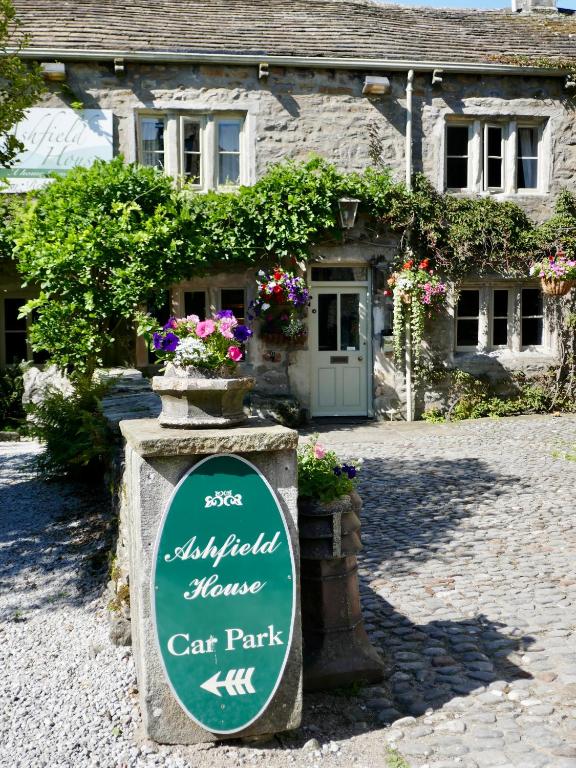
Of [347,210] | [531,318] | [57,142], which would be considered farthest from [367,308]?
[57,142]

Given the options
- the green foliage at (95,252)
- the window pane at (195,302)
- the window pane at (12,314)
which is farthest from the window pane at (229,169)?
the window pane at (12,314)

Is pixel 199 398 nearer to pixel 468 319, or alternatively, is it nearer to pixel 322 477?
pixel 322 477

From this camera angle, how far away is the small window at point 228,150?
12773mm

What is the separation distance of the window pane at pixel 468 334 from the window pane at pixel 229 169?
4.50 m

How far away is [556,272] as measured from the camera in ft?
41.9

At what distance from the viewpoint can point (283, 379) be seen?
1270 centimetres

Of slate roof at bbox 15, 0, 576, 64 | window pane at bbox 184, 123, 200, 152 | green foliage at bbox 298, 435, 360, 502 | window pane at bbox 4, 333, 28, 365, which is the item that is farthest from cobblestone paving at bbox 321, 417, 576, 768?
slate roof at bbox 15, 0, 576, 64

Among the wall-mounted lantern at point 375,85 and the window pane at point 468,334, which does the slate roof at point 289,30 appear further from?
the window pane at point 468,334

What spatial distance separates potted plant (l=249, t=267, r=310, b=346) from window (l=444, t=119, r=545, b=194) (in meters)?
3.36

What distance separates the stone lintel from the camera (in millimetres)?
3135

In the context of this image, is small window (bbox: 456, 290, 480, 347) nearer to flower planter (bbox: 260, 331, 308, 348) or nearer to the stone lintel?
flower planter (bbox: 260, 331, 308, 348)

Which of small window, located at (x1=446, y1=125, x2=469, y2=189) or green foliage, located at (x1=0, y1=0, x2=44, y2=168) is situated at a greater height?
small window, located at (x1=446, y1=125, x2=469, y2=189)

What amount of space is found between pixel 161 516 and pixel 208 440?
359 mm

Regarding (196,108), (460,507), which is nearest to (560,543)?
(460,507)
